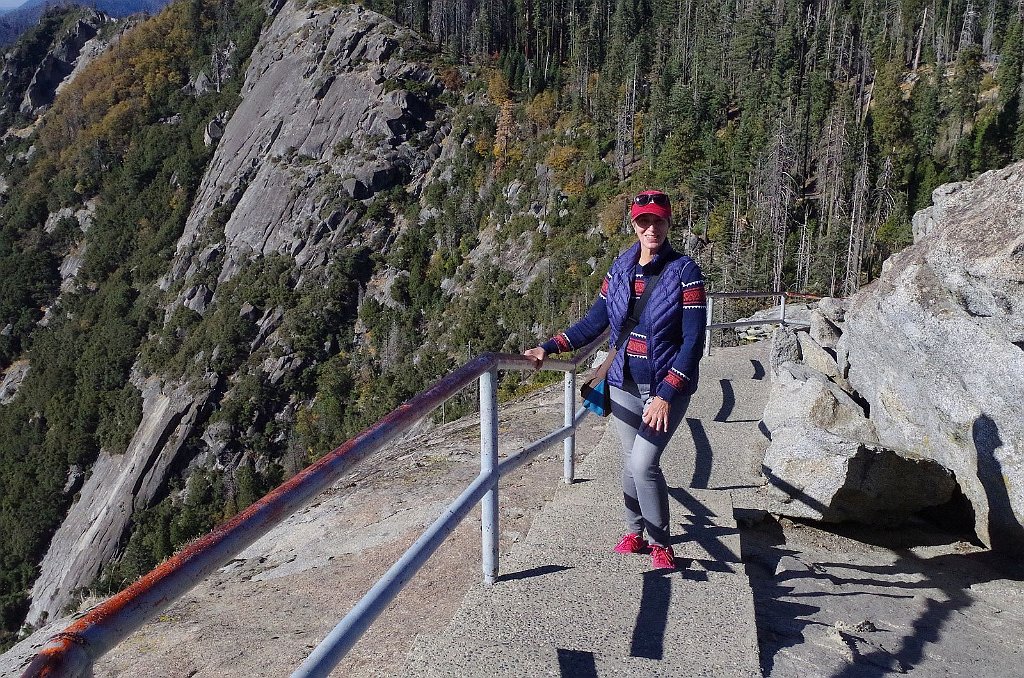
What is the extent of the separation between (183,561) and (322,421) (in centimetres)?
6981

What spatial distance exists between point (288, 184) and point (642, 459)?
8356 centimetres

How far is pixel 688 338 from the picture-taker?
110 inches

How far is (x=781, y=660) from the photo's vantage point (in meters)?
2.74

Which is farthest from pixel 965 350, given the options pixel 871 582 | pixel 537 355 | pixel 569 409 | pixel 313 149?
pixel 313 149

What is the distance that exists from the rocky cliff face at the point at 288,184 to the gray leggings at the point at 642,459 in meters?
68.1

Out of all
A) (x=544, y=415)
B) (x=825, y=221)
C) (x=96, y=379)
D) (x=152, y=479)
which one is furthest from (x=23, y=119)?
(x=544, y=415)

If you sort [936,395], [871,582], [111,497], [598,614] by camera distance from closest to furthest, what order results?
1. [598,614]
2. [871,582]
3. [936,395]
4. [111,497]

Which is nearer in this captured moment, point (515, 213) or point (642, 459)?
point (642, 459)

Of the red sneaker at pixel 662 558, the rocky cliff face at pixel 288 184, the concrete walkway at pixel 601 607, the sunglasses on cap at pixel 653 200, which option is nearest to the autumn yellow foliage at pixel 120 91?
the rocky cliff face at pixel 288 184

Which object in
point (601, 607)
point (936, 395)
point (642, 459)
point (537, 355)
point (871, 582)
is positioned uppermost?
point (537, 355)

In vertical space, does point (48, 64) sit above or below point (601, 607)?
above

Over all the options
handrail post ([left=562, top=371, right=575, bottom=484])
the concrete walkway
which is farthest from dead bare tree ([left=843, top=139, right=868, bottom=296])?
the concrete walkway

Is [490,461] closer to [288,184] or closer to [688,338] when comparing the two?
[688,338]

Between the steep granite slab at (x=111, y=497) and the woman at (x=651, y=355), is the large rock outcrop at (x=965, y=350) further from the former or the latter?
the steep granite slab at (x=111, y=497)
